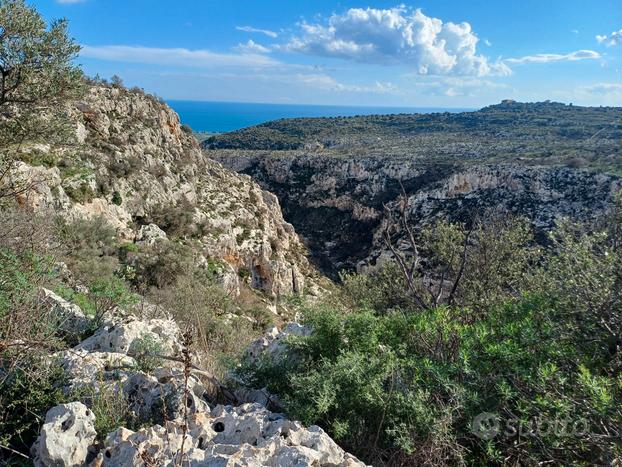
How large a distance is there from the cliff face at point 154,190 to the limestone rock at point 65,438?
15.0 m

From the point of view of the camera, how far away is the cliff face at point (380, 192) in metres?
35.8

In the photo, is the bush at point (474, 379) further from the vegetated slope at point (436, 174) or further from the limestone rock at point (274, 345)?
the vegetated slope at point (436, 174)

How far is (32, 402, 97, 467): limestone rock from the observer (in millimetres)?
3234

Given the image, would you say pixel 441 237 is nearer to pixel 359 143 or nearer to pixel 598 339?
pixel 598 339

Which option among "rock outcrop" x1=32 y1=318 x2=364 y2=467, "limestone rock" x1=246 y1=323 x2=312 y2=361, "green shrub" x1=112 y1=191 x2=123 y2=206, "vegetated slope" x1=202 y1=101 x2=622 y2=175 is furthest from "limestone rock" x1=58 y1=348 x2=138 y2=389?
"vegetated slope" x1=202 y1=101 x2=622 y2=175

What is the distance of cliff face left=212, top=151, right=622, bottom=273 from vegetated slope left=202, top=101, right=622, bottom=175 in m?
4.31

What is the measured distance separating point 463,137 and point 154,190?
6272cm

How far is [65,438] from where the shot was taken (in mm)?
3289

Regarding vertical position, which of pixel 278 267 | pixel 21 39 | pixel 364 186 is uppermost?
pixel 21 39

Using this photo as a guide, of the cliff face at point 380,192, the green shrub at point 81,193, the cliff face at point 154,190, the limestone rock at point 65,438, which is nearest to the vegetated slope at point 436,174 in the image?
the cliff face at point 380,192

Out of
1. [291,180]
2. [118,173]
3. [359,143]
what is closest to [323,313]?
[118,173]

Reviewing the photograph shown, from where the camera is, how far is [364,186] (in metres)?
54.9

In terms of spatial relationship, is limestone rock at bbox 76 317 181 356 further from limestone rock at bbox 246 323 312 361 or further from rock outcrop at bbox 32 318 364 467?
limestone rock at bbox 246 323 312 361

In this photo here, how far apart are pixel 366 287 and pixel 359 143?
70.4 m
